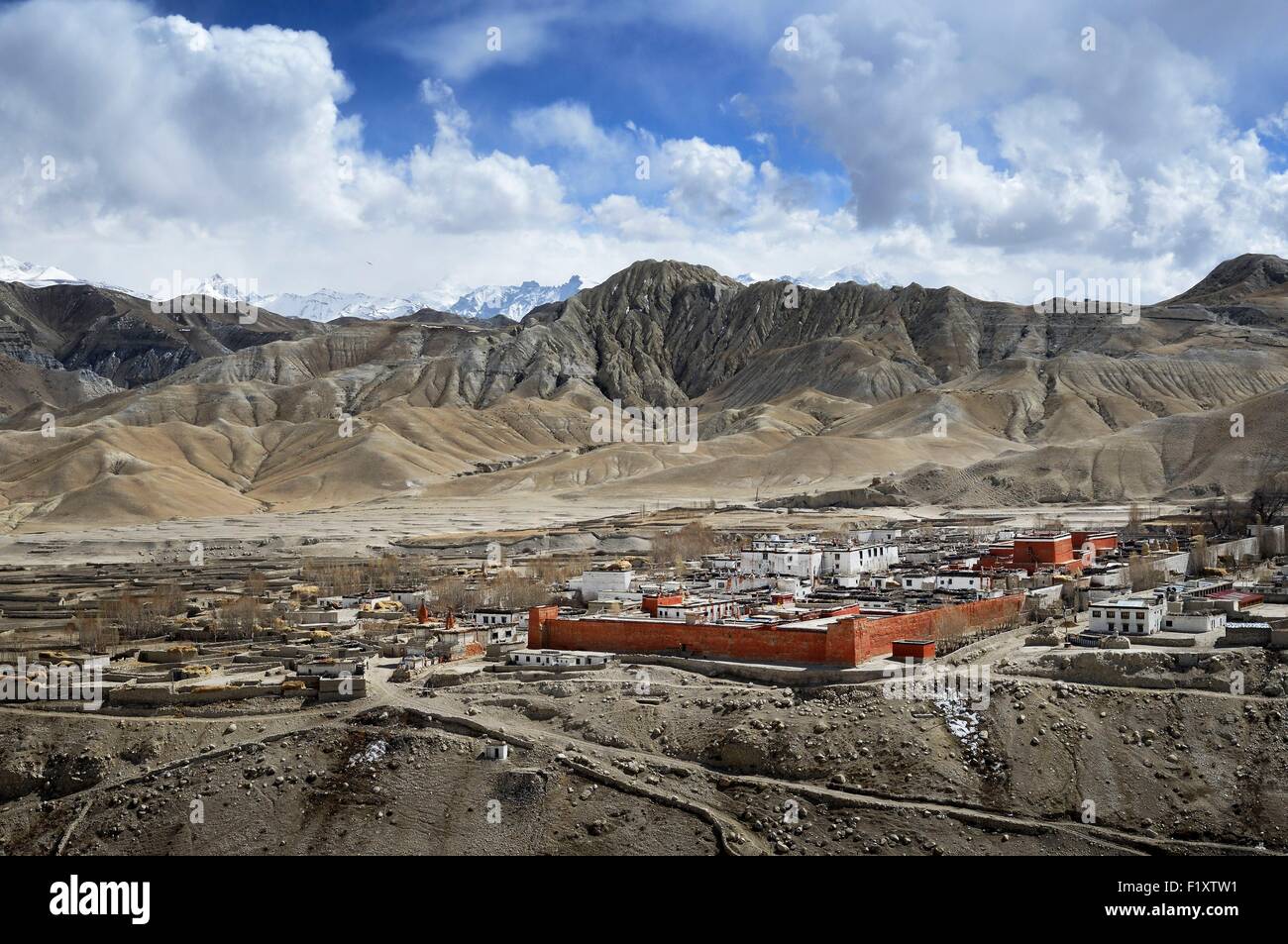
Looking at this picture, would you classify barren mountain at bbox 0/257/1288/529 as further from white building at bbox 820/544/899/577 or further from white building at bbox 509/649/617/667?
white building at bbox 509/649/617/667

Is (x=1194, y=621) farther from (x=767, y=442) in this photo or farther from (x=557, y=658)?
(x=767, y=442)

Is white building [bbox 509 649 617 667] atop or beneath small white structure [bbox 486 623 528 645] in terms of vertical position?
beneath

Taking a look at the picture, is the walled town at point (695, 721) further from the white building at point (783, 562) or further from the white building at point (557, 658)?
the white building at point (783, 562)

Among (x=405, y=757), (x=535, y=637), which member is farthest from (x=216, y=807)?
(x=535, y=637)

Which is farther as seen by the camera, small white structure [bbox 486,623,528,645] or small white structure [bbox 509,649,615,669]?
small white structure [bbox 486,623,528,645]

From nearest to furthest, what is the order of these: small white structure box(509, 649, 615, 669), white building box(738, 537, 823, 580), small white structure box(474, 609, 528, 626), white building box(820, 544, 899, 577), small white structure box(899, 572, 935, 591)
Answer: small white structure box(509, 649, 615, 669) → small white structure box(474, 609, 528, 626) → small white structure box(899, 572, 935, 591) → white building box(738, 537, 823, 580) → white building box(820, 544, 899, 577)

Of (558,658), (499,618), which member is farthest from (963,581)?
(558,658)

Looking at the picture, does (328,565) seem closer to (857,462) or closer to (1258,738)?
(1258,738)

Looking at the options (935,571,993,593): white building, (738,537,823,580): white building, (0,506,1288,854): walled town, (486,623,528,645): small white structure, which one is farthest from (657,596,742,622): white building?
(738,537,823,580): white building
